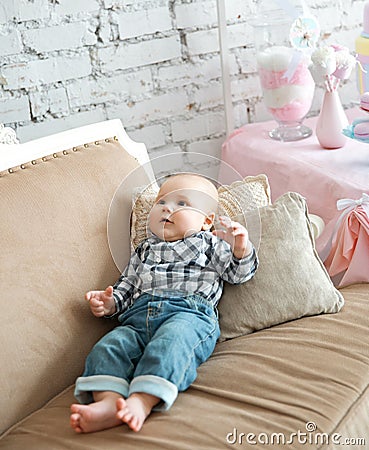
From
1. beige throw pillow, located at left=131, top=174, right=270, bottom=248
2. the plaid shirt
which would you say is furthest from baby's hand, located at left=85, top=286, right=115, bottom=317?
beige throw pillow, located at left=131, top=174, right=270, bottom=248

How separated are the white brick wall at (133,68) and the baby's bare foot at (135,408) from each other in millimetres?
820

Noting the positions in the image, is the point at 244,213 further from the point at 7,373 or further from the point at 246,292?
the point at 7,373

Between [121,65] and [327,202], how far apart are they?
0.72m

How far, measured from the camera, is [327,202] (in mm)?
1850

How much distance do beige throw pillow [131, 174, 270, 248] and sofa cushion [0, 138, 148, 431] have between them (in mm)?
29

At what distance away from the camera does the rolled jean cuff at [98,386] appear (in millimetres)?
1297

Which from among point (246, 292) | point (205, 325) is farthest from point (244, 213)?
point (205, 325)

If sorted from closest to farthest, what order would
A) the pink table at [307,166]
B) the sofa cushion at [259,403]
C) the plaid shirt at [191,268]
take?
the sofa cushion at [259,403] < the plaid shirt at [191,268] < the pink table at [307,166]

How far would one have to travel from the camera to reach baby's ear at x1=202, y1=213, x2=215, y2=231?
5.03 ft

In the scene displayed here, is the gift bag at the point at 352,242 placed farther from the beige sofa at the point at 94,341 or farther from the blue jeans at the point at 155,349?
the blue jeans at the point at 155,349

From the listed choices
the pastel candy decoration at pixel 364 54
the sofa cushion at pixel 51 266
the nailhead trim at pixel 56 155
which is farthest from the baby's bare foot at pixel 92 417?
the pastel candy decoration at pixel 364 54

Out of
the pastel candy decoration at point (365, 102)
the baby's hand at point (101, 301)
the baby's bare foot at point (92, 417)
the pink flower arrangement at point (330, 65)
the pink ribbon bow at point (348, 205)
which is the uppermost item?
the pink flower arrangement at point (330, 65)

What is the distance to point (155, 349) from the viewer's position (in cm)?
133

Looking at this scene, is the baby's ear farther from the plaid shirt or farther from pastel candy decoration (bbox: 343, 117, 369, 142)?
pastel candy decoration (bbox: 343, 117, 369, 142)
